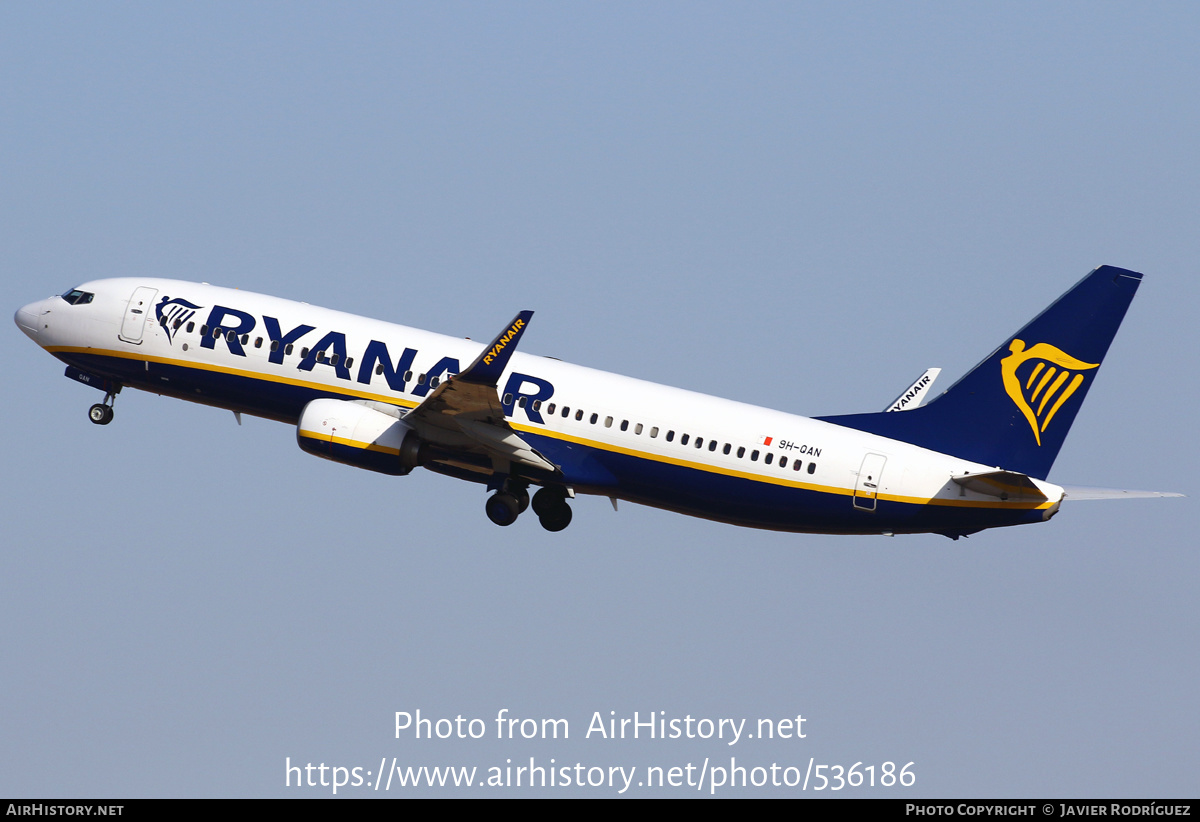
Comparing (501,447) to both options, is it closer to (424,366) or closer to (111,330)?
(424,366)

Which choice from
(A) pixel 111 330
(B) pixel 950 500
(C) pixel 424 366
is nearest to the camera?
(B) pixel 950 500

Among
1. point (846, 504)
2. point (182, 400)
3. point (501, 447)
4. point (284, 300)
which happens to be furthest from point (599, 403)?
point (182, 400)

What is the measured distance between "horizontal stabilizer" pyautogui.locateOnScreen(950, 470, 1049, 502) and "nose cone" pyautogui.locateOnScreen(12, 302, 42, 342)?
30198 millimetres

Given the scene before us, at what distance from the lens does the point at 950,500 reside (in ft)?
148

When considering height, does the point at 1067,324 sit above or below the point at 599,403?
above

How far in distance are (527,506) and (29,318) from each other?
1848cm

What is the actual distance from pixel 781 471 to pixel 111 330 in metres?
21.8

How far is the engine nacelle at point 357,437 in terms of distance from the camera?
46812 millimetres

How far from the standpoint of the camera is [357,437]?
1843 inches

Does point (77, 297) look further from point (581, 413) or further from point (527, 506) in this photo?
point (581, 413)

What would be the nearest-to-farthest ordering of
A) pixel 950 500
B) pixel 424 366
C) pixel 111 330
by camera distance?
pixel 950 500, pixel 424 366, pixel 111 330

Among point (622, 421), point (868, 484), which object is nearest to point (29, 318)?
point (622, 421)

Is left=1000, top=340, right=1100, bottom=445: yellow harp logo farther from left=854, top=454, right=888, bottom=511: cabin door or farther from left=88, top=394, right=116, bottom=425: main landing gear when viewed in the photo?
left=88, top=394, right=116, bottom=425: main landing gear

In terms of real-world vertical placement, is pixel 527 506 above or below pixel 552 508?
below
